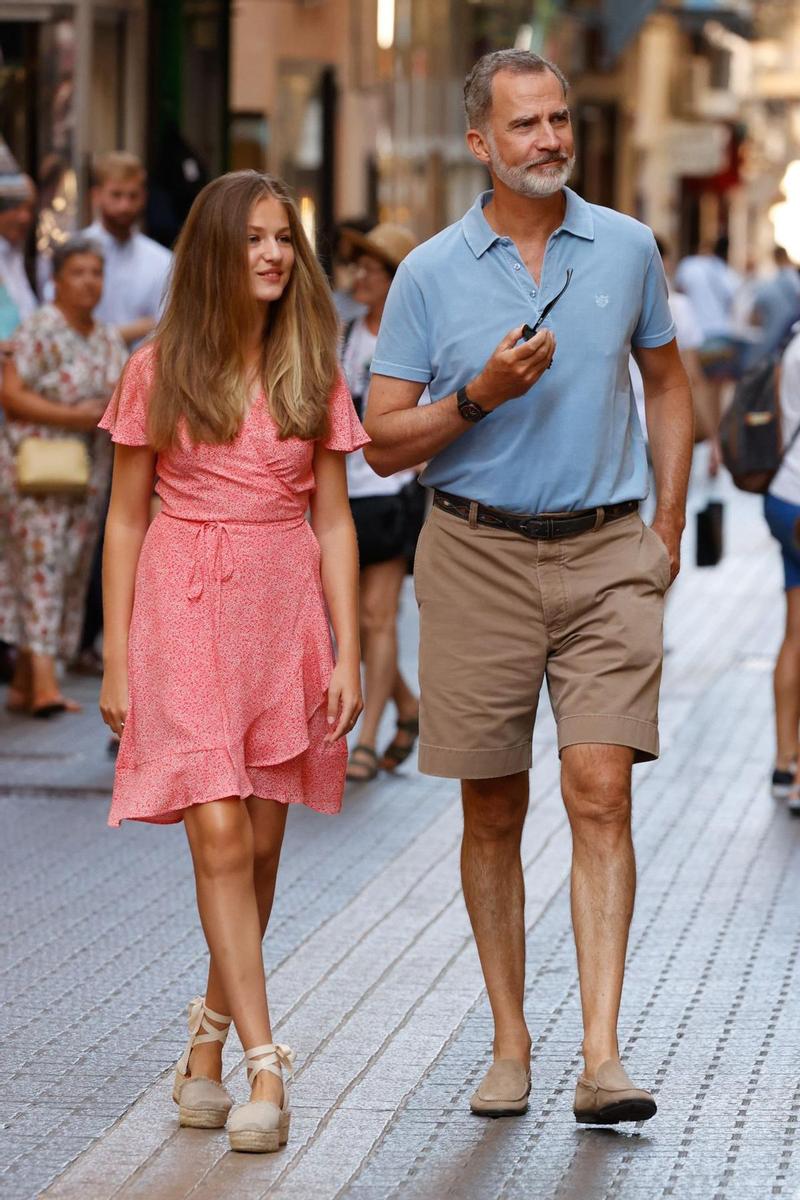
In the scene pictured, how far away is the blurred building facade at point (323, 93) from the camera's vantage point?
1717 cm

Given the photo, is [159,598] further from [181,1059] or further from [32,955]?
[32,955]

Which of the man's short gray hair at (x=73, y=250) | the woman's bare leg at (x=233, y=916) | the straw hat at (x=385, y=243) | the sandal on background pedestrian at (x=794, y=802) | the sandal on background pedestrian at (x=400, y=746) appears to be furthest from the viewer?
the man's short gray hair at (x=73, y=250)

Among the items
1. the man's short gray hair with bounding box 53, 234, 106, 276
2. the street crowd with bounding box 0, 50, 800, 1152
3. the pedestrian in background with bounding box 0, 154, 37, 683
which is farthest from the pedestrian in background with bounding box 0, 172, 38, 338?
the street crowd with bounding box 0, 50, 800, 1152

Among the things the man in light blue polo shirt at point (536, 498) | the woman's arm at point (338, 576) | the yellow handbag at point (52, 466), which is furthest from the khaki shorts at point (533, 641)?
the yellow handbag at point (52, 466)

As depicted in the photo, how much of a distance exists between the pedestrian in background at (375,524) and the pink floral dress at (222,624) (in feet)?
14.9

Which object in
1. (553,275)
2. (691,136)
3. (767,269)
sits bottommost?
(767,269)

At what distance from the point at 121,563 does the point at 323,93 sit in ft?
56.9

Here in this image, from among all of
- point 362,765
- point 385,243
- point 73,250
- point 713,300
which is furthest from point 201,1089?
point 713,300

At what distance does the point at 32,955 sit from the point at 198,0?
41.6 feet

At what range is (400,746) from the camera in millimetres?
10594

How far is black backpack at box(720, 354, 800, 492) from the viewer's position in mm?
9797

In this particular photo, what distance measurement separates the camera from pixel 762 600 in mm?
16469

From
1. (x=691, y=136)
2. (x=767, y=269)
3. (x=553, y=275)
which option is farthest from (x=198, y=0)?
(x=767, y=269)

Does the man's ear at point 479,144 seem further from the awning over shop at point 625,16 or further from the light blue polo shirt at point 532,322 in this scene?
the awning over shop at point 625,16
